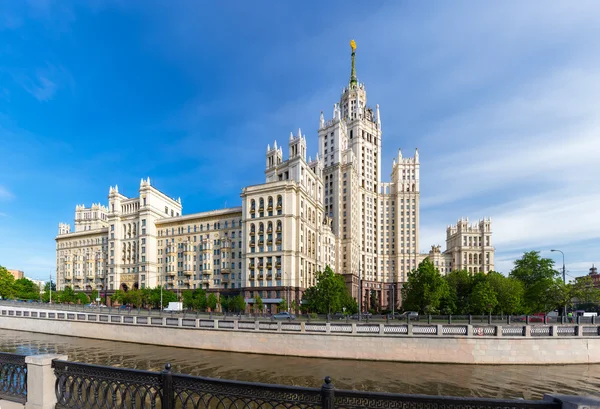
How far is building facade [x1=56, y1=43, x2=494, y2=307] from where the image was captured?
72.6 metres

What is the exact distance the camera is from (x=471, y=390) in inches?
740

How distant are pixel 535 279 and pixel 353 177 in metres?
52.9

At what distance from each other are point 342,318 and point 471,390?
2267cm

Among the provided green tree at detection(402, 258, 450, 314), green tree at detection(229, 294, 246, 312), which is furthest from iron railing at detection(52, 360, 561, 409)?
green tree at detection(229, 294, 246, 312)

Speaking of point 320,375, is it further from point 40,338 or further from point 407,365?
point 40,338

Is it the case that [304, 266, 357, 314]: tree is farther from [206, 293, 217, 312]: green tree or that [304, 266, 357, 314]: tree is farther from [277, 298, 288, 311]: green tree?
[206, 293, 217, 312]: green tree

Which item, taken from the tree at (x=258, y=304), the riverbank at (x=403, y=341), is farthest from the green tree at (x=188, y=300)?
the riverbank at (x=403, y=341)

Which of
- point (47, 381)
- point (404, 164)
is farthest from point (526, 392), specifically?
point (404, 164)

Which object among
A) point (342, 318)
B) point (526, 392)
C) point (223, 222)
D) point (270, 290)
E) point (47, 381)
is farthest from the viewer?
point (223, 222)

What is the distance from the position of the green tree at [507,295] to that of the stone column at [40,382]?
59.3 meters

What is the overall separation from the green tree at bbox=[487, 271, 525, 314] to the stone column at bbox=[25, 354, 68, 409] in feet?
195

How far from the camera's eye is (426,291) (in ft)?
174

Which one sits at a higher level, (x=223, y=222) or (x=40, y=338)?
(x=223, y=222)

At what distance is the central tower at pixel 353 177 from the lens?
102500 millimetres
